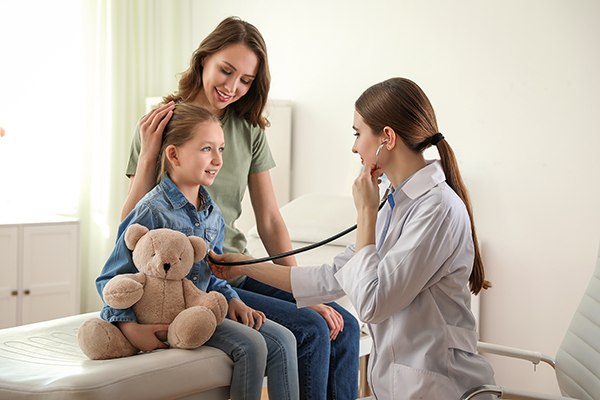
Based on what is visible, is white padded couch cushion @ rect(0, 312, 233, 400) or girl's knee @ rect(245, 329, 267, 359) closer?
white padded couch cushion @ rect(0, 312, 233, 400)

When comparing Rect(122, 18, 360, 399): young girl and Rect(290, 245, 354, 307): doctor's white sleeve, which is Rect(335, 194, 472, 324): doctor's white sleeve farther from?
Rect(122, 18, 360, 399): young girl

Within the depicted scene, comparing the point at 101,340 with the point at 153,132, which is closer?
the point at 101,340

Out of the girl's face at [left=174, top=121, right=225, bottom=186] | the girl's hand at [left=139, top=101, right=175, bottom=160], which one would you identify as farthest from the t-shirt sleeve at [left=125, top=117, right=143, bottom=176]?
the girl's face at [left=174, top=121, right=225, bottom=186]

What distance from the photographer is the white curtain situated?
3.51 metres

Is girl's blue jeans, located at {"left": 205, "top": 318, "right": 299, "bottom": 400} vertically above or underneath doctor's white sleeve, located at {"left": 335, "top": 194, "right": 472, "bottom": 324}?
underneath

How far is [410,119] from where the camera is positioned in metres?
1.12

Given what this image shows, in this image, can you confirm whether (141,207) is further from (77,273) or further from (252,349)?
(77,273)

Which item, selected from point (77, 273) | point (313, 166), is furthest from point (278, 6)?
point (77, 273)

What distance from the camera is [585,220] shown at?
6.57 ft

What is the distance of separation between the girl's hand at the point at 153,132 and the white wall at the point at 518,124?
4.87 ft

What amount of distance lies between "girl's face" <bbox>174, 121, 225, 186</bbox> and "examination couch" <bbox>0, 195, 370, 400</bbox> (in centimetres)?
42

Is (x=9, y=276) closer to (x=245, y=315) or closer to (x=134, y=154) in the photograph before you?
(x=134, y=154)

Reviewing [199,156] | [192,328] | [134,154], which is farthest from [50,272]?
[192,328]

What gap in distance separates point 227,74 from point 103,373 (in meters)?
0.86
